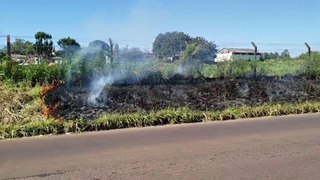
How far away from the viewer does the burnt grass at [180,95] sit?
11279 millimetres

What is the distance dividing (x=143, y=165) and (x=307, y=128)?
481 centimetres

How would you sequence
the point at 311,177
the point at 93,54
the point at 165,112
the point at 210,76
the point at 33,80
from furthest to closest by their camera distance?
1. the point at 210,76
2. the point at 93,54
3. the point at 33,80
4. the point at 165,112
5. the point at 311,177

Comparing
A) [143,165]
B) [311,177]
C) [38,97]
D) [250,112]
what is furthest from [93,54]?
[311,177]

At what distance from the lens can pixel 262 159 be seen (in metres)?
6.76

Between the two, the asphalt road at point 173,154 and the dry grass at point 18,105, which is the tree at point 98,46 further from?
the asphalt road at point 173,154

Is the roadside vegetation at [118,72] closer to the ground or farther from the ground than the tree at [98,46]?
closer to the ground

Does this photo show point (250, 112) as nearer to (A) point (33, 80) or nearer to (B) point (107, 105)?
(B) point (107, 105)

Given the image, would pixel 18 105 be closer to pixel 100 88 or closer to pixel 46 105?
pixel 46 105

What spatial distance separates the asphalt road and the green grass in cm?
45

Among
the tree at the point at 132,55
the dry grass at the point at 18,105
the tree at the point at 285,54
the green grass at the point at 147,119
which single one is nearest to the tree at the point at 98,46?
the tree at the point at 132,55

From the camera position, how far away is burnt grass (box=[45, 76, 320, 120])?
11279mm

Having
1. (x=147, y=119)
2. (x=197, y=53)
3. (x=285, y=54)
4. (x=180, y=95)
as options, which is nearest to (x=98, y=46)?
(x=180, y=95)

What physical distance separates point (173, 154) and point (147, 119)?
10.9ft

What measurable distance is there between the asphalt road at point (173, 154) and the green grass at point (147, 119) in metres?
0.45
